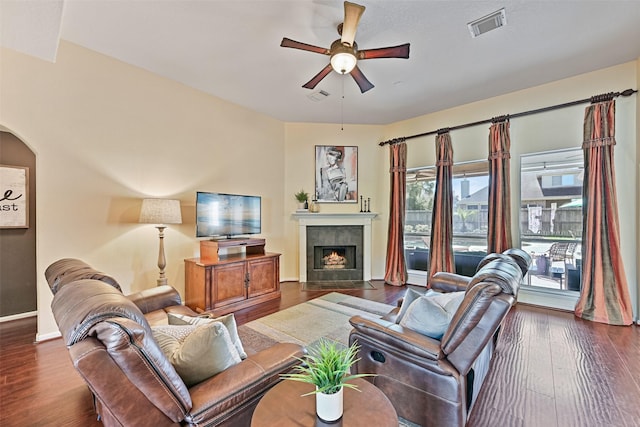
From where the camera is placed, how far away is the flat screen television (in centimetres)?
380

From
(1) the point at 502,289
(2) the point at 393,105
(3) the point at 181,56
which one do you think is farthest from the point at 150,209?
(2) the point at 393,105

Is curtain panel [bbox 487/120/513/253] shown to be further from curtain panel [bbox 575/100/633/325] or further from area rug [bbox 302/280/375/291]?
area rug [bbox 302/280/375/291]

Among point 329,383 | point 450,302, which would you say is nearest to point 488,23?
point 450,302

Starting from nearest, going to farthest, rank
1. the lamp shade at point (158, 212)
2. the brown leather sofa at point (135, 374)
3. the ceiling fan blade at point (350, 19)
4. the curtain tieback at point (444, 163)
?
the brown leather sofa at point (135, 374)
the ceiling fan blade at point (350, 19)
the lamp shade at point (158, 212)
the curtain tieback at point (444, 163)

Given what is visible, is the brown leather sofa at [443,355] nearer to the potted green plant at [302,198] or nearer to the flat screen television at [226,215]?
the flat screen television at [226,215]

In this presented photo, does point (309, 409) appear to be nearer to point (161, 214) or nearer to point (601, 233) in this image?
point (161, 214)

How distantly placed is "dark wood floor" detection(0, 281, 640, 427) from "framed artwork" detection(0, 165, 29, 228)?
4.07 feet

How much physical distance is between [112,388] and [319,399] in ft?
2.49

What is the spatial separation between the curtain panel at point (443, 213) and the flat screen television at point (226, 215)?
3.08 metres

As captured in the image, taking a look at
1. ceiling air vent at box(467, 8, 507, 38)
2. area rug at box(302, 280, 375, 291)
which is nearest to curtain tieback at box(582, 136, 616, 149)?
ceiling air vent at box(467, 8, 507, 38)

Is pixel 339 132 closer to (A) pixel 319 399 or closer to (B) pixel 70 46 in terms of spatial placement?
(B) pixel 70 46

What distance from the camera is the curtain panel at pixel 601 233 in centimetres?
328

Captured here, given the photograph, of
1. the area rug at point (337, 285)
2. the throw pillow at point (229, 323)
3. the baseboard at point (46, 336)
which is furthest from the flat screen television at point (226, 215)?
the throw pillow at point (229, 323)

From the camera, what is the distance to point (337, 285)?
5094mm
